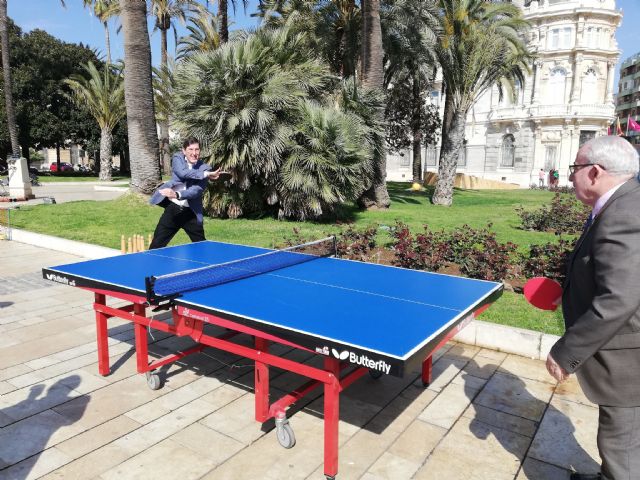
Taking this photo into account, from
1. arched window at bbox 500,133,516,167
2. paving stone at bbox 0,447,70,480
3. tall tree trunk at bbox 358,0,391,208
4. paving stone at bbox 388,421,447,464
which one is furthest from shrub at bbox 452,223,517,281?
arched window at bbox 500,133,516,167

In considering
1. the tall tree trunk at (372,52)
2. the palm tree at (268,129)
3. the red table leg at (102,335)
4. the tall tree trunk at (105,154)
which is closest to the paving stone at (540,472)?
the red table leg at (102,335)

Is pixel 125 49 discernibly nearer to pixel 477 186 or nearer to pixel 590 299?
pixel 590 299

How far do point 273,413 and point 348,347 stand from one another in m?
1.21

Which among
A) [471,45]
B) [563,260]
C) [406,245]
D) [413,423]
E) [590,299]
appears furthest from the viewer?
[471,45]

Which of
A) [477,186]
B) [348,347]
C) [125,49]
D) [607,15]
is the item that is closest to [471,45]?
[125,49]

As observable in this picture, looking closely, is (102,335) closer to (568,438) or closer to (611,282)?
(568,438)

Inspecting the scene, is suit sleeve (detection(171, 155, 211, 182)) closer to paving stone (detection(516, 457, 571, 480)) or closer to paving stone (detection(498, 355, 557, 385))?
paving stone (detection(498, 355, 557, 385))

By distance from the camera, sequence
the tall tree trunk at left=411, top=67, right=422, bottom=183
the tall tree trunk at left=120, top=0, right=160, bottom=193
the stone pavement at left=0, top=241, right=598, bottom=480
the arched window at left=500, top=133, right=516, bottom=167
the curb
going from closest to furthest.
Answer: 1. the stone pavement at left=0, top=241, right=598, bottom=480
2. the curb
3. the tall tree trunk at left=120, top=0, right=160, bottom=193
4. the tall tree trunk at left=411, top=67, right=422, bottom=183
5. the arched window at left=500, top=133, right=516, bottom=167

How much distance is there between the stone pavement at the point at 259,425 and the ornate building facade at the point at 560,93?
48.3 metres

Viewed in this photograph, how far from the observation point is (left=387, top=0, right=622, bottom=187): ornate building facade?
48000 mm

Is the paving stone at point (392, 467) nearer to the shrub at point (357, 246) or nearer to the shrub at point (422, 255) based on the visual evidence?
the shrub at point (422, 255)

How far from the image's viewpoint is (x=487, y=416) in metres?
4.08

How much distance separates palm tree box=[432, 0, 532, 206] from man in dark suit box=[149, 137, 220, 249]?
16.6 metres

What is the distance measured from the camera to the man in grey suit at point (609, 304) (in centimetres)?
228
